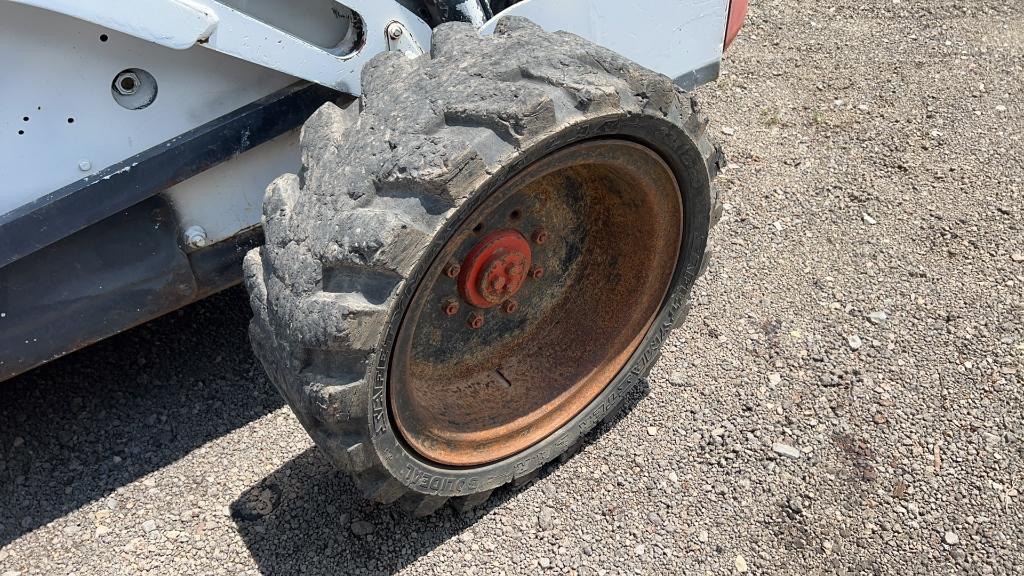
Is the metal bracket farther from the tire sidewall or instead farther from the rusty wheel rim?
the tire sidewall

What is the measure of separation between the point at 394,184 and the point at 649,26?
1.39m

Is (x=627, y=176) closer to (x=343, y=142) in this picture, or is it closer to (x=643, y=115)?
(x=643, y=115)

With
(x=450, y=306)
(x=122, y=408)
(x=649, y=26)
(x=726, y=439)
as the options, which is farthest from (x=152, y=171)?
(x=726, y=439)

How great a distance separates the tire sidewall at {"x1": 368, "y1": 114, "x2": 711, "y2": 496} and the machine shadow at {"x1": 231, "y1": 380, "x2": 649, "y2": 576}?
6.9 inches

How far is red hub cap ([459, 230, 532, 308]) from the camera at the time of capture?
251 cm

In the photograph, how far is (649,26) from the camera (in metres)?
3.05

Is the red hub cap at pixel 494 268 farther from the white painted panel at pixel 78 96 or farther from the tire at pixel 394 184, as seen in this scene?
the white painted panel at pixel 78 96

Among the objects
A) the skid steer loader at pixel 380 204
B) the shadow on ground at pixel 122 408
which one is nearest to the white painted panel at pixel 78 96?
the skid steer loader at pixel 380 204

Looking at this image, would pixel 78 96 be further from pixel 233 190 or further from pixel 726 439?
pixel 726 439

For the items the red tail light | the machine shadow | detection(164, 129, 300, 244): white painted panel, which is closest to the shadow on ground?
the machine shadow

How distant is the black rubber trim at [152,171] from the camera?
2.27 metres

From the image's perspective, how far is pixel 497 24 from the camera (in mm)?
2574

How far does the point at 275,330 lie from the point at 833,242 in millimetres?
2369

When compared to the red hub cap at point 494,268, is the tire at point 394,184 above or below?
above
